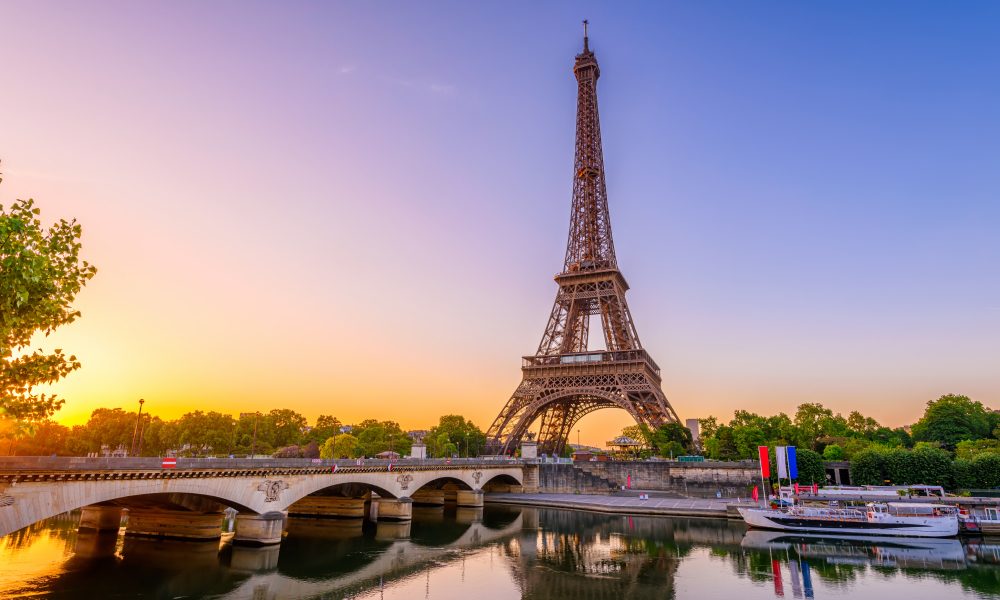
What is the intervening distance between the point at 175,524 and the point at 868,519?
148ft

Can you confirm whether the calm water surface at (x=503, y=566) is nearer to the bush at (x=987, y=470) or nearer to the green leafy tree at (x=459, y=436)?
the bush at (x=987, y=470)

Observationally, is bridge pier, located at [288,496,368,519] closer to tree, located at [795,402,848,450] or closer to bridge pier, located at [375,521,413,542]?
bridge pier, located at [375,521,413,542]

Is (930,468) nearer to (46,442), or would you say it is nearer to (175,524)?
(175,524)

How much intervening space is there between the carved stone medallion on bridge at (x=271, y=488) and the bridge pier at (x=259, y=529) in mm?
842

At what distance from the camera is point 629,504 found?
167ft

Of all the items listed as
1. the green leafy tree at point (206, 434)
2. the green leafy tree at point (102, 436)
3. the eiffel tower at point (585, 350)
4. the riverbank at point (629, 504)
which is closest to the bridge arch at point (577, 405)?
the eiffel tower at point (585, 350)

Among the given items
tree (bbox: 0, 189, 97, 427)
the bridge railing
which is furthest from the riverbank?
tree (bbox: 0, 189, 97, 427)

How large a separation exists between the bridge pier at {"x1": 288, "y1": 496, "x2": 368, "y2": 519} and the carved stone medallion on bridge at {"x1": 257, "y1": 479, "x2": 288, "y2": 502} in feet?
48.0

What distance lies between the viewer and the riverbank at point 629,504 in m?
46.2

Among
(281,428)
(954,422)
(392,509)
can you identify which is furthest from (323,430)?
(954,422)

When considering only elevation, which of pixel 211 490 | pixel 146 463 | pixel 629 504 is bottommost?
pixel 629 504

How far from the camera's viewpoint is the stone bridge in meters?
19.7

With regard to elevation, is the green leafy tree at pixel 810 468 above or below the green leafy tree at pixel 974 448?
below

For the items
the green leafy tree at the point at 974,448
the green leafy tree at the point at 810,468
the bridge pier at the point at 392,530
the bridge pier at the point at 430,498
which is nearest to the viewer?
the bridge pier at the point at 392,530
